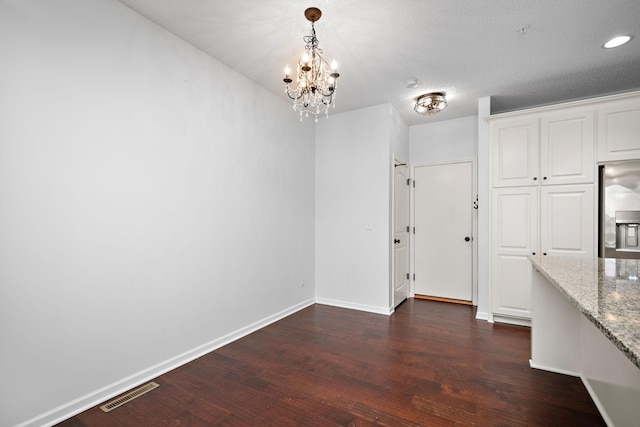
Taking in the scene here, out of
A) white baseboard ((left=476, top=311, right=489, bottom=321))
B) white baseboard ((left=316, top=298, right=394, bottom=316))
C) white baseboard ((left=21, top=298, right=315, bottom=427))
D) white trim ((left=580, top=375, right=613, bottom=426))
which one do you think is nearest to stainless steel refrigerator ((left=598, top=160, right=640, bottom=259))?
white baseboard ((left=476, top=311, right=489, bottom=321))

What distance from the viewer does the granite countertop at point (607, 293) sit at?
31.8 inches

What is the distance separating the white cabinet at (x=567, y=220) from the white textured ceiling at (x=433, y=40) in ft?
4.06

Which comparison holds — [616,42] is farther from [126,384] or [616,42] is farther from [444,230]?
[126,384]

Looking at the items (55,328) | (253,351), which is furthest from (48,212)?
(253,351)

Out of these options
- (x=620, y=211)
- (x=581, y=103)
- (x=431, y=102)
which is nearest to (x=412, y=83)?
(x=431, y=102)

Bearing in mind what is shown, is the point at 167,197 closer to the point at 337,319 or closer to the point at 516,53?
the point at 337,319

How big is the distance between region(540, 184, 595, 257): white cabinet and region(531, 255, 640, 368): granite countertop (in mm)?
1172

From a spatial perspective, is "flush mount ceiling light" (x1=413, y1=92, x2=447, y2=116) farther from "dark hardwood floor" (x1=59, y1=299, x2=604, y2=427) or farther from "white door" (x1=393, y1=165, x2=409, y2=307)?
"dark hardwood floor" (x1=59, y1=299, x2=604, y2=427)

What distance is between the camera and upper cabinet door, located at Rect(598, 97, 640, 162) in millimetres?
2923

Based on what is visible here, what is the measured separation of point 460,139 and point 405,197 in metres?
1.17

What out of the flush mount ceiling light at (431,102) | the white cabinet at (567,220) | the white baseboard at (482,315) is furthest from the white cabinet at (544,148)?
the white baseboard at (482,315)

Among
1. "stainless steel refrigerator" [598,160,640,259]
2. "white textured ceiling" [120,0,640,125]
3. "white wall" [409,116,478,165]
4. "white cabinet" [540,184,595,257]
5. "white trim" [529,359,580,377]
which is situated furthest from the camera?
"white wall" [409,116,478,165]

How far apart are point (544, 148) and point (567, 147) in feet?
0.66

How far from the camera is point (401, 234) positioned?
14.7ft
